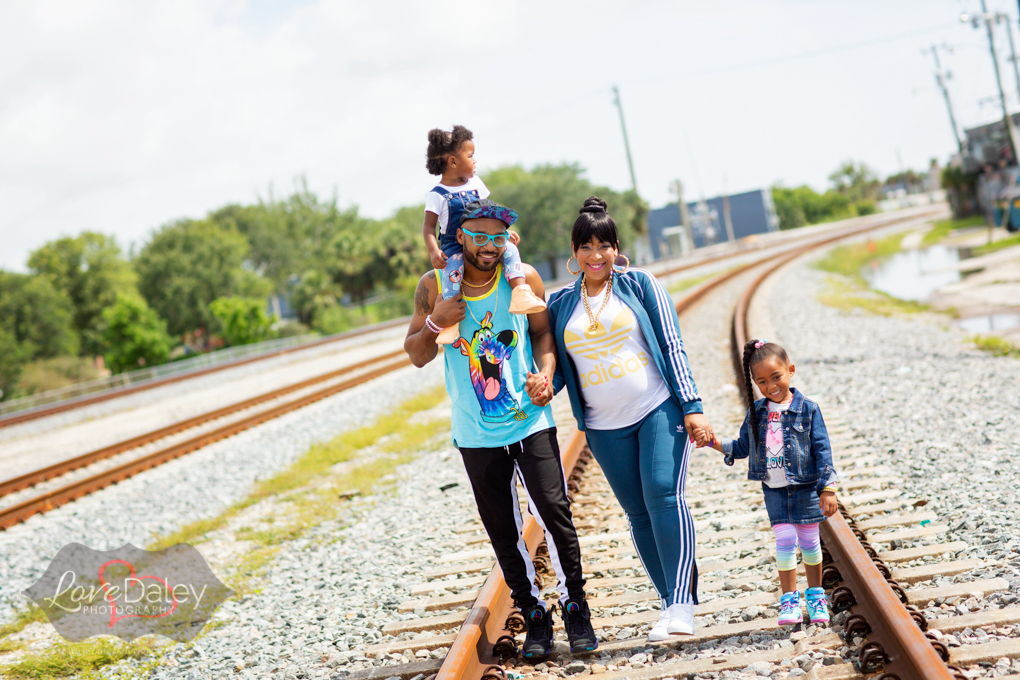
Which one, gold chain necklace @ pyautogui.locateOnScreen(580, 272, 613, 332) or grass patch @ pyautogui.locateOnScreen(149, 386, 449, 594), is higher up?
gold chain necklace @ pyautogui.locateOnScreen(580, 272, 613, 332)

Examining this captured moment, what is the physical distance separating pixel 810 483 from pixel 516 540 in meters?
1.31

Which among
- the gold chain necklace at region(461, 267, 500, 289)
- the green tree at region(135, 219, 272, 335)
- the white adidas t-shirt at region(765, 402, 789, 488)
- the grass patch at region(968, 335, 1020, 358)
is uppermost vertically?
the green tree at region(135, 219, 272, 335)

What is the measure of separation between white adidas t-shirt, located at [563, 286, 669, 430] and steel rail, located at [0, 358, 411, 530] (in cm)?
814

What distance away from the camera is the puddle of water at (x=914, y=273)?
2306 centimetres

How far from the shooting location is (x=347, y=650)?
4328mm

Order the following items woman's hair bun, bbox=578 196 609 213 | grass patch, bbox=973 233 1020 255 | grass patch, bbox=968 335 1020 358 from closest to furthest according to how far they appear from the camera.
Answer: woman's hair bun, bbox=578 196 609 213
grass patch, bbox=968 335 1020 358
grass patch, bbox=973 233 1020 255

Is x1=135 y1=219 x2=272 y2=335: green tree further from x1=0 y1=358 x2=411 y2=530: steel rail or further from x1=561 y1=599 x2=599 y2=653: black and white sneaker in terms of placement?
x1=561 y1=599 x2=599 y2=653: black and white sneaker

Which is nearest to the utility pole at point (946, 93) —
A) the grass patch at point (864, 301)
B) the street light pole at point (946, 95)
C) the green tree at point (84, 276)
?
the street light pole at point (946, 95)

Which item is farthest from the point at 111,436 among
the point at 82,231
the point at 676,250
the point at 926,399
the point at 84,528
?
the point at 82,231

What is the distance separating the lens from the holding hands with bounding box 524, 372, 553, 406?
347cm

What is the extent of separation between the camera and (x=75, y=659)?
4871 mm

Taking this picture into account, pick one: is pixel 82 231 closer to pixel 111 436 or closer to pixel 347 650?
pixel 111 436

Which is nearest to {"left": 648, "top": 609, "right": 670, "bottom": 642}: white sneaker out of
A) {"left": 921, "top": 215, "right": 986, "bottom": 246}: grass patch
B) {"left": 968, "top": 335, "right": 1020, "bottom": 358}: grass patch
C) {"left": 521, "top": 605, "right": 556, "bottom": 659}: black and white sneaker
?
{"left": 521, "top": 605, "right": 556, "bottom": 659}: black and white sneaker

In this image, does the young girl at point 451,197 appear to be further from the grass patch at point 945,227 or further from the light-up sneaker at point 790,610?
the grass patch at point 945,227
